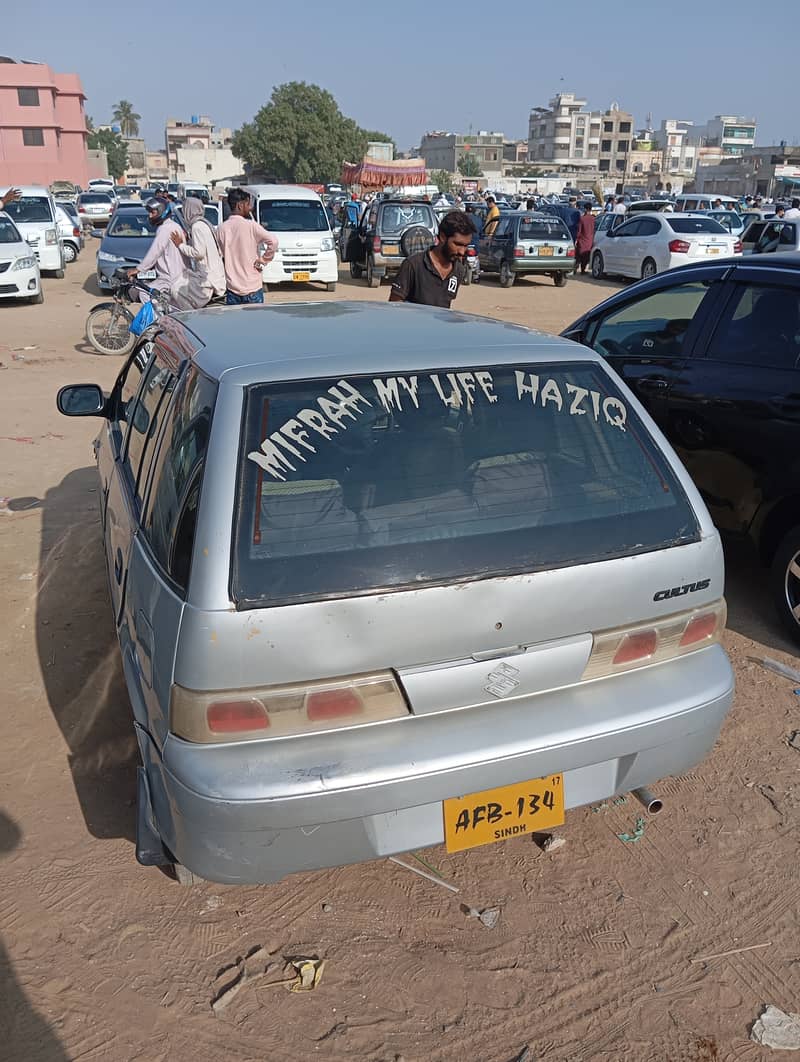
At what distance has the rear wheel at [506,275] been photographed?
2120cm

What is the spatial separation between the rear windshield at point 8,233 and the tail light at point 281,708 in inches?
633

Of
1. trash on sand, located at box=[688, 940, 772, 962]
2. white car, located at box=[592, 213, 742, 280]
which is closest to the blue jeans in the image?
trash on sand, located at box=[688, 940, 772, 962]

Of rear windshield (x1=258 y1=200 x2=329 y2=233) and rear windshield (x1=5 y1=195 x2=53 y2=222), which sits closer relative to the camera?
rear windshield (x1=258 y1=200 x2=329 y2=233)

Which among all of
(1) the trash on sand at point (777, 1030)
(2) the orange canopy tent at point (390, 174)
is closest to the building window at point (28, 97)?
(2) the orange canopy tent at point (390, 174)

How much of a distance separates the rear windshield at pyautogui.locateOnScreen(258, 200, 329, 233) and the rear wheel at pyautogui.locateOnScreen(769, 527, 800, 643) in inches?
601

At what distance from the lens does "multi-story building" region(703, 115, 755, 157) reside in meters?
162

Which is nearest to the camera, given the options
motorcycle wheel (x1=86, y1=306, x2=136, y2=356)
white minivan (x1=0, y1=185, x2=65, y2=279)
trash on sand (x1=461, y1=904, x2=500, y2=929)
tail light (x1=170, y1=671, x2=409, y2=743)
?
tail light (x1=170, y1=671, x2=409, y2=743)

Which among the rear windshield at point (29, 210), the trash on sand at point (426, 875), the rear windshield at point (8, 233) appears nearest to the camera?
the trash on sand at point (426, 875)

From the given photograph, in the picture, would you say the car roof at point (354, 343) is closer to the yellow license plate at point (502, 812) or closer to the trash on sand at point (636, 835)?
the yellow license plate at point (502, 812)

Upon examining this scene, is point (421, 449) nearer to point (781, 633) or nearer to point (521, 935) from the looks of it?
point (521, 935)

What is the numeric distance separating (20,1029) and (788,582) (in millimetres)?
3607

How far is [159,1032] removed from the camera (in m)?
2.26

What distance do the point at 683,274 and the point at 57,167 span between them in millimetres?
69490

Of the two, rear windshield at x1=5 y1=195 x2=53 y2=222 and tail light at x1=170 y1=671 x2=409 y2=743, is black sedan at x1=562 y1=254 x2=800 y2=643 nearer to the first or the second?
tail light at x1=170 y1=671 x2=409 y2=743
